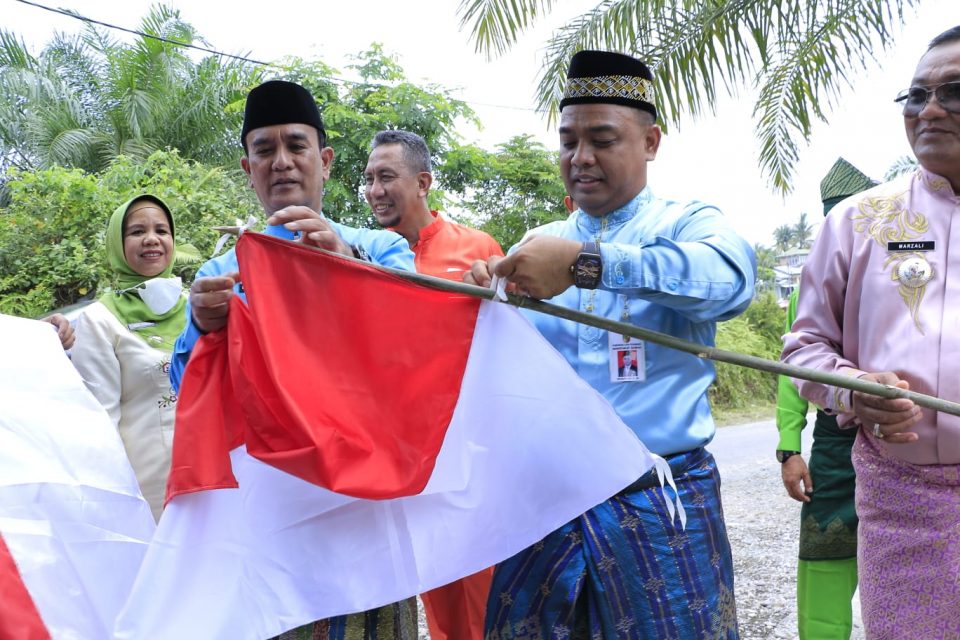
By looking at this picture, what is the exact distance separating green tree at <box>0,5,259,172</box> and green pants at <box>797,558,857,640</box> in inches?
542

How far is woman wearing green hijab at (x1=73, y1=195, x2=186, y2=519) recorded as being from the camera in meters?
3.72

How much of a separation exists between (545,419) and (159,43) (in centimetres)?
1682

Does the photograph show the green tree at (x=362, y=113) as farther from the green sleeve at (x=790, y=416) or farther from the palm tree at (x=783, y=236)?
the palm tree at (x=783, y=236)

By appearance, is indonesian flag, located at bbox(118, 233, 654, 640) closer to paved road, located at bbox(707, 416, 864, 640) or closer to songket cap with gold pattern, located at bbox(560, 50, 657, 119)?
songket cap with gold pattern, located at bbox(560, 50, 657, 119)

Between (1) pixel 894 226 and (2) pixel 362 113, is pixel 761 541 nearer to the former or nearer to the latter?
(1) pixel 894 226

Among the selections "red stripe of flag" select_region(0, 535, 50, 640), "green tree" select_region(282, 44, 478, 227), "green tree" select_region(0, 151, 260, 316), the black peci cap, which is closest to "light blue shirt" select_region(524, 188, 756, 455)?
the black peci cap

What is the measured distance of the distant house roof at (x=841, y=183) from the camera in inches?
165

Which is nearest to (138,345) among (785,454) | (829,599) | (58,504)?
(58,504)

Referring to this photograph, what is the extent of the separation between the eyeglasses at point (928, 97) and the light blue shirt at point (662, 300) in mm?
545

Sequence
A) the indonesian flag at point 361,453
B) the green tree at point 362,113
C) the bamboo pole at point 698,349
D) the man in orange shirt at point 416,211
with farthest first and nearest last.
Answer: the green tree at point 362,113 → the man in orange shirt at point 416,211 → the indonesian flag at point 361,453 → the bamboo pole at point 698,349

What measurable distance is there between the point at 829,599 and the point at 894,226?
6.44 ft

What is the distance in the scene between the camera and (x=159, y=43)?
1706cm

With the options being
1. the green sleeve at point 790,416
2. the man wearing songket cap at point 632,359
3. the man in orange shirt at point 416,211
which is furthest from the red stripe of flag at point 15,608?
the green sleeve at point 790,416

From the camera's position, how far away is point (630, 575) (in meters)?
2.27
